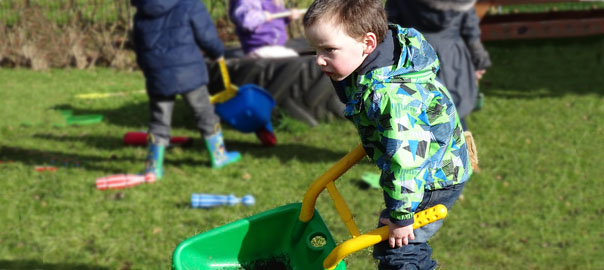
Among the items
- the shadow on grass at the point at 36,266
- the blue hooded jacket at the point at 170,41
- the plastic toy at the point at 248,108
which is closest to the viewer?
the shadow on grass at the point at 36,266

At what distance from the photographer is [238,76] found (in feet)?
21.4

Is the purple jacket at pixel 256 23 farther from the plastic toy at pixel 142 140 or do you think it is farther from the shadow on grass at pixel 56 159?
the shadow on grass at pixel 56 159

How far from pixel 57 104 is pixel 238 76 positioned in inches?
99.9

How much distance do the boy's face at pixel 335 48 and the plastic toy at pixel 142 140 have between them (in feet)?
12.9

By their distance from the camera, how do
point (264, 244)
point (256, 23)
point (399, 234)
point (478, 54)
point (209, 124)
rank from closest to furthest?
point (399, 234), point (264, 244), point (478, 54), point (209, 124), point (256, 23)

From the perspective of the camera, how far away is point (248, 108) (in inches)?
225

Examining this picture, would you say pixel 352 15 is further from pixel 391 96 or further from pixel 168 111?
pixel 168 111

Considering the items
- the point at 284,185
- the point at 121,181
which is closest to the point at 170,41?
the point at 121,181

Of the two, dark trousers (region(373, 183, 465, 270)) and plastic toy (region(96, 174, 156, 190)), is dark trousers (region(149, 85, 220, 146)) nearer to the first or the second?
plastic toy (region(96, 174, 156, 190))

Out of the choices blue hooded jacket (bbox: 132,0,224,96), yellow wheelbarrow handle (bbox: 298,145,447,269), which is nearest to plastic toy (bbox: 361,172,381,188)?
blue hooded jacket (bbox: 132,0,224,96)

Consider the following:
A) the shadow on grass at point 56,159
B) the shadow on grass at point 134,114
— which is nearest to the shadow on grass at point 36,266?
the shadow on grass at point 56,159

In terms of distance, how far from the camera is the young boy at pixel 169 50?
476 centimetres

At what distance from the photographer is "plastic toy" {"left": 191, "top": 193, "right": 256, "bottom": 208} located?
453 cm

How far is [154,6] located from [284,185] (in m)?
1.58
